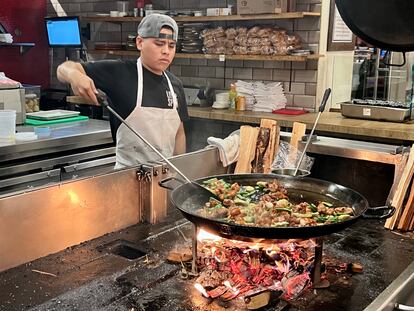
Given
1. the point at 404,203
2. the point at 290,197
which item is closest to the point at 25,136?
the point at 290,197

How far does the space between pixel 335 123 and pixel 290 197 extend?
2156mm

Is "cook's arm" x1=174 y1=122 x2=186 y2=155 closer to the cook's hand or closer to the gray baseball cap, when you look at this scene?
the gray baseball cap

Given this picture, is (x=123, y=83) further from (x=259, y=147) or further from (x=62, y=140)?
(x=62, y=140)

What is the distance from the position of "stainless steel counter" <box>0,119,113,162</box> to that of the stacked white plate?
1232 millimetres

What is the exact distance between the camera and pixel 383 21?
1726 mm

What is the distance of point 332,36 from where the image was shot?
4.87 m

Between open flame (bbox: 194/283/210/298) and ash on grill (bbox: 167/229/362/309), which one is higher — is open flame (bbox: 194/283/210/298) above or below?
below

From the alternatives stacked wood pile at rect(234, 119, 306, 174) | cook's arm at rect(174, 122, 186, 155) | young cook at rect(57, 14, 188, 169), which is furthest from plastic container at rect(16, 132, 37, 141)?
stacked wood pile at rect(234, 119, 306, 174)

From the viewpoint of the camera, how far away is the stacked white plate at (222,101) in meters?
5.11

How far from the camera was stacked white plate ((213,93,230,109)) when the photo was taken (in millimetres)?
5113

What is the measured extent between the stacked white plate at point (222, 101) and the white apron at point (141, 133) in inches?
81.8

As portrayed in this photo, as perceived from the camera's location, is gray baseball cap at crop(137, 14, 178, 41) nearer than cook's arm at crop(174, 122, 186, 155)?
Yes

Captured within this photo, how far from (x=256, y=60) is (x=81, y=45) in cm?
250

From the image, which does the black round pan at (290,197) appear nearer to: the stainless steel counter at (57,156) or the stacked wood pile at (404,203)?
the stacked wood pile at (404,203)
